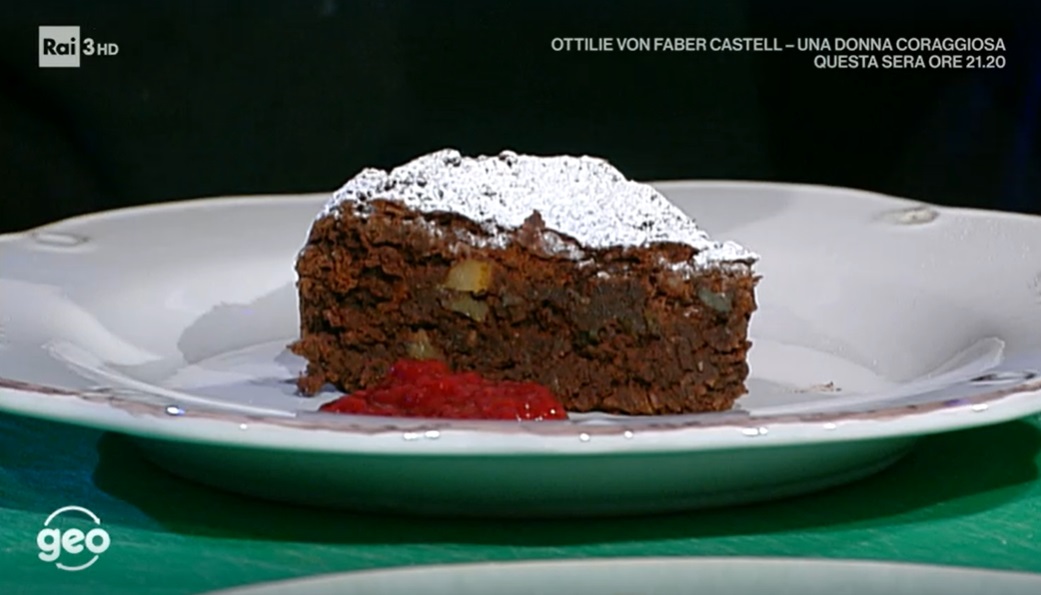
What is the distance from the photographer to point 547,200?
3.67ft

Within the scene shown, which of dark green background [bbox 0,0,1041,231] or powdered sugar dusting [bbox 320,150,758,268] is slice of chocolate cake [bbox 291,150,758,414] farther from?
dark green background [bbox 0,0,1041,231]

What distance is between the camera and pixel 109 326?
1218 millimetres

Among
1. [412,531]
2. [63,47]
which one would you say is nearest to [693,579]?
[412,531]

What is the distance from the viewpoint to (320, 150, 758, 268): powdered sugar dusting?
1.08 metres

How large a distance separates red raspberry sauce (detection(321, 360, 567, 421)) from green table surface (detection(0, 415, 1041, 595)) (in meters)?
0.15

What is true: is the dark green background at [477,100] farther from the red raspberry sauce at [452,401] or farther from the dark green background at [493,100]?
the red raspberry sauce at [452,401]

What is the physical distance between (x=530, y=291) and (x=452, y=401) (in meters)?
0.15

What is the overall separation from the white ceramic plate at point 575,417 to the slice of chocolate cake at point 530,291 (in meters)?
0.06

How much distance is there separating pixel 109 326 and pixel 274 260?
0.21m

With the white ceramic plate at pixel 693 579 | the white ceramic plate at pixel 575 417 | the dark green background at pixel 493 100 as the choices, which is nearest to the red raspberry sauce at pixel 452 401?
the white ceramic plate at pixel 575 417

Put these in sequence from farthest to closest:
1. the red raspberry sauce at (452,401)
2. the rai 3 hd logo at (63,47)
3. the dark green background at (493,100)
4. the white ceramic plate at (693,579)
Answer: the dark green background at (493,100), the rai 3 hd logo at (63,47), the red raspberry sauce at (452,401), the white ceramic plate at (693,579)

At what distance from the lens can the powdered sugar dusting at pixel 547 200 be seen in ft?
3.54

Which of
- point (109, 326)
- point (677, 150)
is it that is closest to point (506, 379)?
point (109, 326)

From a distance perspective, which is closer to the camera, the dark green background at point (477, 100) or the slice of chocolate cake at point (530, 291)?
the slice of chocolate cake at point (530, 291)
